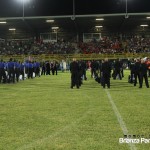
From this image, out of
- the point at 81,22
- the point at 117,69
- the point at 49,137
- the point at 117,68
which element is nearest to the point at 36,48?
the point at 81,22

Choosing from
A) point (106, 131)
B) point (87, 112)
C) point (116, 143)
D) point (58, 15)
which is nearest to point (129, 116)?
point (87, 112)

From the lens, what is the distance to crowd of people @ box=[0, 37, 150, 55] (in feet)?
198

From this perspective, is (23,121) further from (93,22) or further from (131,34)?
(131,34)

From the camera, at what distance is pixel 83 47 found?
62.8 metres

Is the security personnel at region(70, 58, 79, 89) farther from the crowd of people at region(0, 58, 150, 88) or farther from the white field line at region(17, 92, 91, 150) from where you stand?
the white field line at region(17, 92, 91, 150)

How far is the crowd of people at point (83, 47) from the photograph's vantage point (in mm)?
60472

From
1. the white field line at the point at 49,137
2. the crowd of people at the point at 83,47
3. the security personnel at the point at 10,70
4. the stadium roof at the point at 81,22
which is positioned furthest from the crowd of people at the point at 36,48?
the white field line at the point at 49,137

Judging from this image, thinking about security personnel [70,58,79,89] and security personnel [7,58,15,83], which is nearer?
security personnel [70,58,79,89]

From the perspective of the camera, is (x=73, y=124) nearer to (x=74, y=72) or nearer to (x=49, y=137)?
(x=49, y=137)

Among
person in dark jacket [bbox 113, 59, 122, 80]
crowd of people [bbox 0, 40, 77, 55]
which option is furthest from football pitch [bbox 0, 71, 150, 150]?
crowd of people [bbox 0, 40, 77, 55]

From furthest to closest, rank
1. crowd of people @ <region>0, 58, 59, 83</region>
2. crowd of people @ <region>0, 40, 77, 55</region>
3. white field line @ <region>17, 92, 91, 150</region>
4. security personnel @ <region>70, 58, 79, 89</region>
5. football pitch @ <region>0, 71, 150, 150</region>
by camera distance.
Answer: crowd of people @ <region>0, 40, 77, 55</region>, crowd of people @ <region>0, 58, 59, 83</region>, security personnel @ <region>70, 58, 79, 89</region>, football pitch @ <region>0, 71, 150, 150</region>, white field line @ <region>17, 92, 91, 150</region>

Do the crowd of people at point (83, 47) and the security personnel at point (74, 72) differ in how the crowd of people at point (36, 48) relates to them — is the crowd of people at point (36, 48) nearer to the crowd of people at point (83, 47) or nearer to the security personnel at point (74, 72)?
the crowd of people at point (83, 47)

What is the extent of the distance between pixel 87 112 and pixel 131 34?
56.2m

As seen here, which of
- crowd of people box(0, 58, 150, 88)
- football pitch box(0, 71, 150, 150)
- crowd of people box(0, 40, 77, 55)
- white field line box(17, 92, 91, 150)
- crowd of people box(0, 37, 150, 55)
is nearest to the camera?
white field line box(17, 92, 91, 150)
